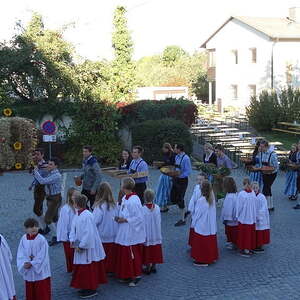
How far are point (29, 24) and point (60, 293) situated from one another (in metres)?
22.4

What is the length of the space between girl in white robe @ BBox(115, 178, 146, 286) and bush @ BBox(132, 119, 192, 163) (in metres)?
13.7

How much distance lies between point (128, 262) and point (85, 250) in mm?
865

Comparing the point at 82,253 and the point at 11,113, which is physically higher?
the point at 11,113

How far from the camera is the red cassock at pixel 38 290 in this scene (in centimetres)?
693

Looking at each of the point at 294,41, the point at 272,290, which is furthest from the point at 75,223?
the point at 294,41

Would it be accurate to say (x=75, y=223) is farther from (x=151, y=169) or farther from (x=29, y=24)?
(x=29, y=24)

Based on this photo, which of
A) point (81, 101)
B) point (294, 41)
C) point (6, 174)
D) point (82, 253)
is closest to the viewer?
point (82, 253)

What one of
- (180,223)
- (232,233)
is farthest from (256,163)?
(232,233)

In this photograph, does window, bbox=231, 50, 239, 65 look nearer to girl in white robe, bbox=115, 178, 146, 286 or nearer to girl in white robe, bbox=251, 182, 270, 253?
girl in white robe, bbox=251, 182, 270, 253

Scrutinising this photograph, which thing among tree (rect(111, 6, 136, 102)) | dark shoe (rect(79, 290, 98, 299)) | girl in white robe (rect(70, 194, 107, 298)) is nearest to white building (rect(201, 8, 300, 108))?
tree (rect(111, 6, 136, 102))

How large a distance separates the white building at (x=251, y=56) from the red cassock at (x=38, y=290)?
3380 cm

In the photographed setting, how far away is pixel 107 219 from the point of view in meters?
8.29

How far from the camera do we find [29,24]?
27703mm

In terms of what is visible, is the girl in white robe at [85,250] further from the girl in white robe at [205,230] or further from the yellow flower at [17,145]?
the yellow flower at [17,145]
